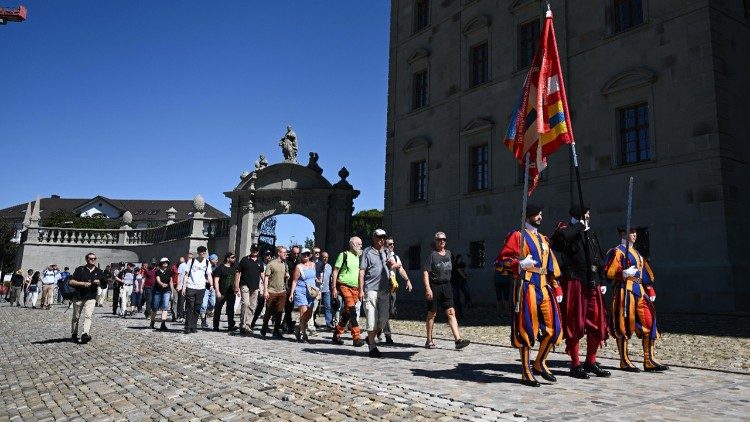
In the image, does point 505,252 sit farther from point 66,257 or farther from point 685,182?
point 66,257

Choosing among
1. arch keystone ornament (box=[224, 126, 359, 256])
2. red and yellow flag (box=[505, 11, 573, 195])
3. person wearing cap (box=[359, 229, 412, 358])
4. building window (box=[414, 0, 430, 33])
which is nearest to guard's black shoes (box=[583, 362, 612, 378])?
red and yellow flag (box=[505, 11, 573, 195])

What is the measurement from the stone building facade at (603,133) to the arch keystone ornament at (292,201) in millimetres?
2645

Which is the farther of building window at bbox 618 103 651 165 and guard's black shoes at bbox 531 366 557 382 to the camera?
building window at bbox 618 103 651 165

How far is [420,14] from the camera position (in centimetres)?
2648

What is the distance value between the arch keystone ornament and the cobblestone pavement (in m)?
15.0

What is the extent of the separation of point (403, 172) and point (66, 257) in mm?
23469

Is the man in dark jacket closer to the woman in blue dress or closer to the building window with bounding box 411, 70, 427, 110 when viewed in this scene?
the woman in blue dress

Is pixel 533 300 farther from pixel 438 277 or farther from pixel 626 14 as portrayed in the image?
pixel 626 14

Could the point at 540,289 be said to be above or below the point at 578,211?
below

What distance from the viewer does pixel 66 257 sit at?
3478cm

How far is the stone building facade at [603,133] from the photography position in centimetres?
1482

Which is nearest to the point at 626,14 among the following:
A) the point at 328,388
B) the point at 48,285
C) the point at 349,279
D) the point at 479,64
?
the point at 479,64

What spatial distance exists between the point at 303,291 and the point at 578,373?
5851 mm

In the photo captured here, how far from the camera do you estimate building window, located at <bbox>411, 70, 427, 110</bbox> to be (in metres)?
25.4
